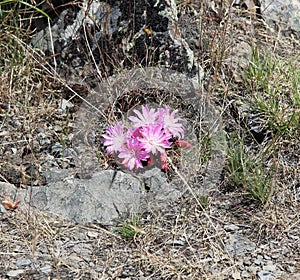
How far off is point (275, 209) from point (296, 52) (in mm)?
1133

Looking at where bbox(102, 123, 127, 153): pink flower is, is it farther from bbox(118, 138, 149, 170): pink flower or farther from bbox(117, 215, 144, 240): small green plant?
bbox(117, 215, 144, 240): small green plant

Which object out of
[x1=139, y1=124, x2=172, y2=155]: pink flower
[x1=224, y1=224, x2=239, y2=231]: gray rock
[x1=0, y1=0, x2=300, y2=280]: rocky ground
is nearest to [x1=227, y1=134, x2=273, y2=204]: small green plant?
[x1=0, y1=0, x2=300, y2=280]: rocky ground

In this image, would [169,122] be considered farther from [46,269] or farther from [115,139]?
[46,269]

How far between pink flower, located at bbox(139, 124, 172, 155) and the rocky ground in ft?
0.49

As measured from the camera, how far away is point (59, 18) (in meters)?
3.04

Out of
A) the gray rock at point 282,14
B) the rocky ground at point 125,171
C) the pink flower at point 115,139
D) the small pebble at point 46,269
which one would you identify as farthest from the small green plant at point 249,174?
the gray rock at point 282,14

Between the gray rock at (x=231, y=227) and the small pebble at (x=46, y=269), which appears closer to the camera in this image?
the small pebble at (x=46, y=269)

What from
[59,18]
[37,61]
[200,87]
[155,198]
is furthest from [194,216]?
[59,18]

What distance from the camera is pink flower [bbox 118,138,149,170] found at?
242 centimetres

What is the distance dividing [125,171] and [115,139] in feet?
0.52

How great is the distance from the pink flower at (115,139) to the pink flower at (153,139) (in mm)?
82

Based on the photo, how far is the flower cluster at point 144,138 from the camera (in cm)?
241

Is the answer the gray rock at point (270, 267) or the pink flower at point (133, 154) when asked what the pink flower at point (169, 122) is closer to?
the pink flower at point (133, 154)

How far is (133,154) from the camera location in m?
2.44
